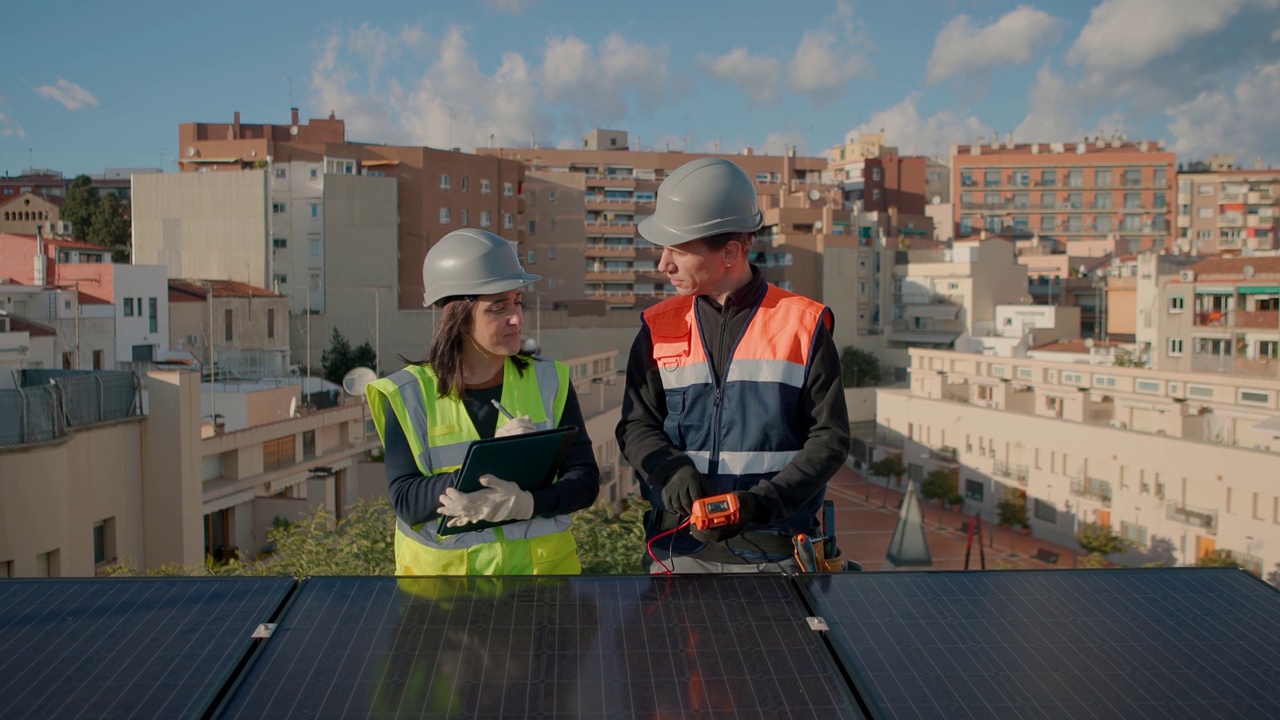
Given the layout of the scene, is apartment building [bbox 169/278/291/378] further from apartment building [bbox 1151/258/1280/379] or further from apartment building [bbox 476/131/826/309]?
apartment building [bbox 1151/258/1280/379]

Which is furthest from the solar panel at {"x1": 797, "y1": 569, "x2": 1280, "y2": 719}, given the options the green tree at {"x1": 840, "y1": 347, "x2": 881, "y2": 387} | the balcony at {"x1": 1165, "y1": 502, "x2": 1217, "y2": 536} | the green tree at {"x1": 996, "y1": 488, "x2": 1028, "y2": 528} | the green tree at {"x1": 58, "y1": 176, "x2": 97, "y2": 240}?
the green tree at {"x1": 58, "y1": 176, "x2": 97, "y2": 240}

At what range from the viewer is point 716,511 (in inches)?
131

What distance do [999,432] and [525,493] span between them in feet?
124

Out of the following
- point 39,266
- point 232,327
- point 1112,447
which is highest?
point 39,266

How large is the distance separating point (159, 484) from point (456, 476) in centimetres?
1567

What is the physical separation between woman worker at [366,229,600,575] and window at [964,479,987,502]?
38.0 metres

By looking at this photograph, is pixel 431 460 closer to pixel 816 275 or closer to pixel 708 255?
pixel 708 255

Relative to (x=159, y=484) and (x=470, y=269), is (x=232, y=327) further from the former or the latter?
(x=470, y=269)

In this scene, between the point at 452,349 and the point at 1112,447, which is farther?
the point at 1112,447

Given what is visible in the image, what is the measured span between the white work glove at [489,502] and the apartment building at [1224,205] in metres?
78.3

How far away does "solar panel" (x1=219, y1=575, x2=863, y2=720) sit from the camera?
98.6 inches

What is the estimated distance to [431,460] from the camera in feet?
12.6

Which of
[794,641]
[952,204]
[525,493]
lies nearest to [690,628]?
[794,641]

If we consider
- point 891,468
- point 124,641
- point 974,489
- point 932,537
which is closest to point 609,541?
point 124,641
